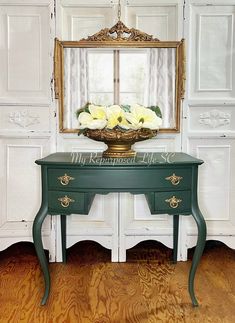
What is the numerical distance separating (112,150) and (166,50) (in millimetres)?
859

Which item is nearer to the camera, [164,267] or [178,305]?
[178,305]

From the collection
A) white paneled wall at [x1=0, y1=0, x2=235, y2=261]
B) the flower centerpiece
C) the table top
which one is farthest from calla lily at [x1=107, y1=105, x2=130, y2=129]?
white paneled wall at [x1=0, y1=0, x2=235, y2=261]

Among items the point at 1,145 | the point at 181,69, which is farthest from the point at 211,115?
the point at 1,145

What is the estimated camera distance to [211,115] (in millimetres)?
2643

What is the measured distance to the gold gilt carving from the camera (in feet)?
8.35

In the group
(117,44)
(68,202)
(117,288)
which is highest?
(117,44)

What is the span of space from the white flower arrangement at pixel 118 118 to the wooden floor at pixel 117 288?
3.00ft

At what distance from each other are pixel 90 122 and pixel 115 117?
0.44ft

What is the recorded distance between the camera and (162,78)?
8.57ft

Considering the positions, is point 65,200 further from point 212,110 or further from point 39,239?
point 212,110

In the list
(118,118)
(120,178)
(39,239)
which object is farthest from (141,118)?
(39,239)

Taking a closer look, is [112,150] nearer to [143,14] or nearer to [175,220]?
[175,220]

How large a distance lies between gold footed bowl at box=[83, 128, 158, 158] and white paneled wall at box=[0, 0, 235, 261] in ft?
1.53

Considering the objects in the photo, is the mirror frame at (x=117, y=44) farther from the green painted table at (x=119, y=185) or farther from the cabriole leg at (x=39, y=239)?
the cabriole leg at (x=39, y=239)
